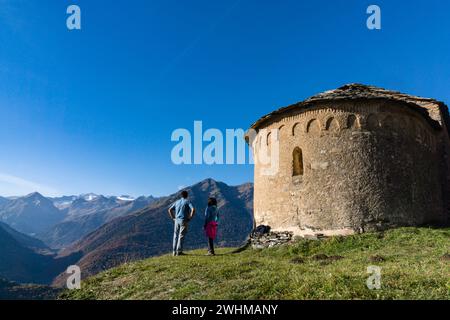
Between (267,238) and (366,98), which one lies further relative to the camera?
(267,238)

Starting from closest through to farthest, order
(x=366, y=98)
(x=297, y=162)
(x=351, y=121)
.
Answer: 1. (x=366, y=98)
2. (x=351, y=121)
3. (x=297, y=162)

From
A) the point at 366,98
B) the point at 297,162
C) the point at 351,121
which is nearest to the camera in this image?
the point at 366,98

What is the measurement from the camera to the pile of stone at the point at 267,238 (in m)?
12.9

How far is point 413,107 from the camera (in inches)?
544

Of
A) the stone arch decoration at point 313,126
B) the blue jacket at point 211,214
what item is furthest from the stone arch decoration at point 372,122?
the blue jacket at point 211,214

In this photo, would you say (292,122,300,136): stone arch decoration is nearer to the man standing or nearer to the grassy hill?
the grassy hill

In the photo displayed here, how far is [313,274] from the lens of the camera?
6.90m

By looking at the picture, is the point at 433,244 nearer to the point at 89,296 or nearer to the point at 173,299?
the point at 173,299

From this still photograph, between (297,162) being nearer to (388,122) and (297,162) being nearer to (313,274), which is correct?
(388,122)

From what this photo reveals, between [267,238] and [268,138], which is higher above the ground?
[268,138]

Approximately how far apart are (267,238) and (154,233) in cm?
10672

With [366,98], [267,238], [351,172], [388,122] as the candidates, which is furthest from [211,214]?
[388,122]

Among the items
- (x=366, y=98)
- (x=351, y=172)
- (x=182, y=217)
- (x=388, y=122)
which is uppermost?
(x=366, y=98)
